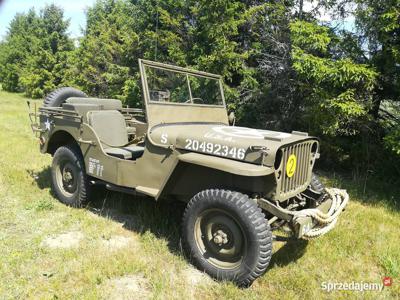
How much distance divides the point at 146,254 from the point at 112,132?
1.87m

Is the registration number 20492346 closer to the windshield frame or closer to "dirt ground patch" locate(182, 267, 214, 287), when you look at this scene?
the windshield frame

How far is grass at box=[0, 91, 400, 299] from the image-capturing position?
10.2ft

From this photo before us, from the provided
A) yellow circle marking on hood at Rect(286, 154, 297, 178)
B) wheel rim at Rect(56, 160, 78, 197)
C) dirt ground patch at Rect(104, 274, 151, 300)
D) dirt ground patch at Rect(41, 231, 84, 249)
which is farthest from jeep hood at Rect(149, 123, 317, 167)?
wheel rim at Rect(56, 160, 78, 197)

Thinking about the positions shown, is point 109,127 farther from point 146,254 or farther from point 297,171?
point 297,171

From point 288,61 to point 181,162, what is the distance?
16.8 ft

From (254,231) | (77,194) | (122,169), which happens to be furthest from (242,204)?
(77,194)

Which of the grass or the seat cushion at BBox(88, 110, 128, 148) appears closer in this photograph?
the grass

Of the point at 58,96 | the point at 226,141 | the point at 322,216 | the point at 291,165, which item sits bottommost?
the point at 322,216

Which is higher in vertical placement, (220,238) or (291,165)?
(291,165)

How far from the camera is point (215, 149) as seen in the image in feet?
11.2

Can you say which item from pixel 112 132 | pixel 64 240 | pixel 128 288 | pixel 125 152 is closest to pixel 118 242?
pixel 64 240

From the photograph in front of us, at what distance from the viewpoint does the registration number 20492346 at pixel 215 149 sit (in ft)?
10.8

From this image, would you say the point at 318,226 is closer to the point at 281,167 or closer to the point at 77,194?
the point at 281,167

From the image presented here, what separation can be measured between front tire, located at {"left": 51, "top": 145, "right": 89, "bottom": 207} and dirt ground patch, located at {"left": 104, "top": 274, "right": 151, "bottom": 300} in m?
1.62
